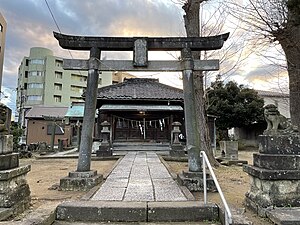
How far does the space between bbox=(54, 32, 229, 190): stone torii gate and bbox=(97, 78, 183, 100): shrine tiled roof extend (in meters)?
10.8

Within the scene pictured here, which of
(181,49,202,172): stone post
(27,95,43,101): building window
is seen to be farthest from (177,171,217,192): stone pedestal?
(27,95,43,101): building window

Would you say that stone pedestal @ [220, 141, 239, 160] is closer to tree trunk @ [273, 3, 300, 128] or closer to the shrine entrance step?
the shrine entrance step

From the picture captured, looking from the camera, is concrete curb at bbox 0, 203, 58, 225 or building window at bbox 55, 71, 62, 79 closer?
concrete curb at bbox 0, 203, 58, 225

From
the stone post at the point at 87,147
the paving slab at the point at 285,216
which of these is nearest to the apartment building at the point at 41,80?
the stone post at the point at 87,147

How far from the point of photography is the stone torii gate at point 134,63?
609cm

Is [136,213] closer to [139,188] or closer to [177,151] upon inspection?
[139,188]

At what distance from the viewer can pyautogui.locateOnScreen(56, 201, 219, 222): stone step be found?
12.5 feet

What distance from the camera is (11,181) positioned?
3.77 m

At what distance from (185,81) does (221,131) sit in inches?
865

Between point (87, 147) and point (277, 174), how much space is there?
14.2 ft

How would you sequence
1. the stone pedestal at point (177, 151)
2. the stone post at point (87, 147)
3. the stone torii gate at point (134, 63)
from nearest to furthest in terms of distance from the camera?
1. the stone post at point (87, 147)
2. the stone torii gate at point (134, 63)
3. the stone pedestal at point (177, 151)

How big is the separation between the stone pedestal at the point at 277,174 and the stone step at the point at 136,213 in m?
0.83

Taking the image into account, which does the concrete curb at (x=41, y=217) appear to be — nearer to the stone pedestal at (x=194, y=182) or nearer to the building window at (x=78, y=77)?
the stone pedestal at (x=194, y=182)

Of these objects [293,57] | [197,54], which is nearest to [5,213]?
[293,57]
